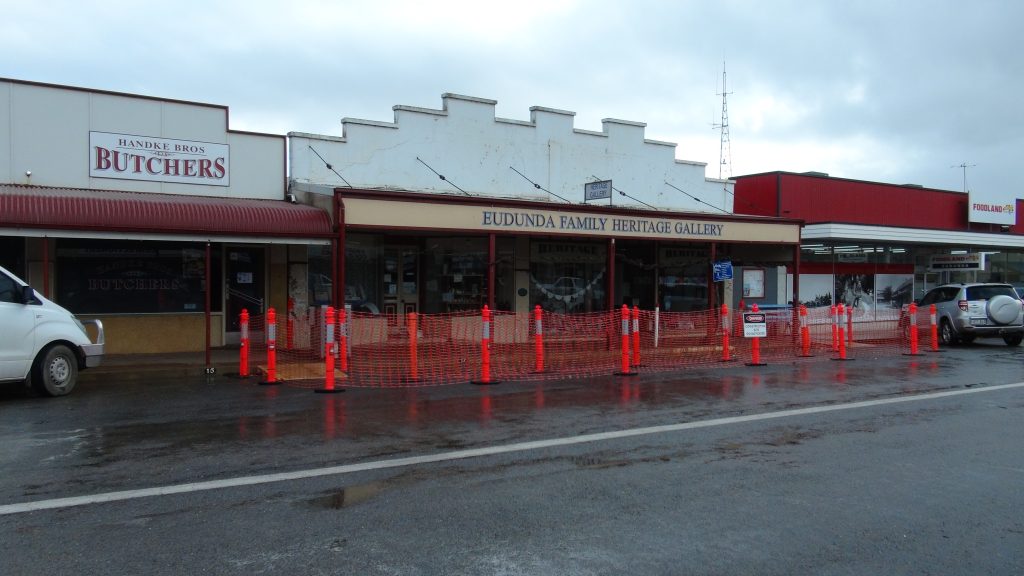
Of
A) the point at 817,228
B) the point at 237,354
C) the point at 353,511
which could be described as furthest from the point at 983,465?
the point at 817,228

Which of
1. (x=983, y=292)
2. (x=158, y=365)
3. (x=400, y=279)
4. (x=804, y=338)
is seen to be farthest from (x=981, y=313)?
(x=158, y=365)

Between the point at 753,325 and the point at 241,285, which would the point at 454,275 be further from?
the point at 753,325

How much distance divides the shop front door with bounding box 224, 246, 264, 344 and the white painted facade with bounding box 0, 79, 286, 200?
134 centimetres

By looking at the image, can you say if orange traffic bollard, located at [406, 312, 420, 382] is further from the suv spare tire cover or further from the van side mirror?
the suv spare tire cover

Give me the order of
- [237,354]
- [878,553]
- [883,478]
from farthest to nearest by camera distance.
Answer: [237,354] → [883,478] → [878,553]

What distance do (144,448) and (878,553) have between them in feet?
23.1

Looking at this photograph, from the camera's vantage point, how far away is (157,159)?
16.1m

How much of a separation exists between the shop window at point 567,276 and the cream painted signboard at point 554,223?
2.24 m

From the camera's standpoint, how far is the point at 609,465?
24.4ft

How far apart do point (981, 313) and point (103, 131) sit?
2246 centimetres

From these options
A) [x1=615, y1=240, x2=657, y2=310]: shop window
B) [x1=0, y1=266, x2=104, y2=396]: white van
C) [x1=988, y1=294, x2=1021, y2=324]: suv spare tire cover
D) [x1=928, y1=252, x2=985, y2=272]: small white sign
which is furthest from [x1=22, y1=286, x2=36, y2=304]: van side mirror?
[x1=928, y1=252, x2=985, y2=272]: small white sign

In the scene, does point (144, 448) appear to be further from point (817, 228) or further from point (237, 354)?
point (817, 228)

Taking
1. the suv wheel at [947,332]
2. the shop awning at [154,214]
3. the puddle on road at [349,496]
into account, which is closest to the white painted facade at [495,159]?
the shop awning at [154,214]

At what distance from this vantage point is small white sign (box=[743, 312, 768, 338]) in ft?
53.4
